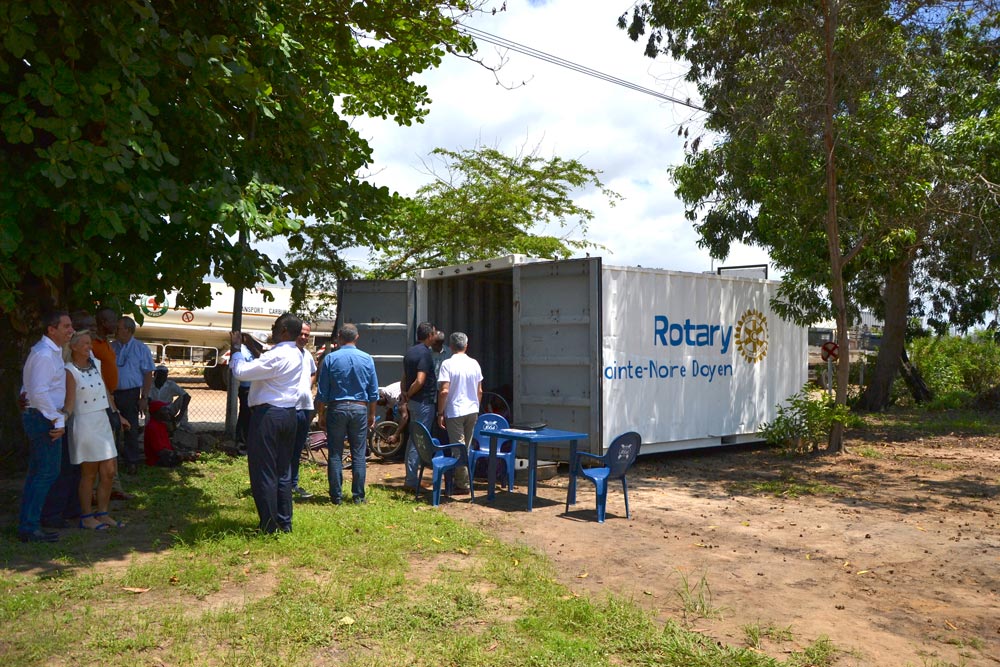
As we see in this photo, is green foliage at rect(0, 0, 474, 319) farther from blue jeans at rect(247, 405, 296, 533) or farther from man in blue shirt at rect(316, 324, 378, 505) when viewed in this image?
blue jeans at rect(247, 405, 296, 533)

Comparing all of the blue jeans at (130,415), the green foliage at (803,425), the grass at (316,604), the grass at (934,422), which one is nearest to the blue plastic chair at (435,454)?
the grass at (316,604)

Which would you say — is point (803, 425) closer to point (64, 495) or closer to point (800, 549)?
point (800, 549)

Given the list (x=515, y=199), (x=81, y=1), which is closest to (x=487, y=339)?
(x=515, y=199)

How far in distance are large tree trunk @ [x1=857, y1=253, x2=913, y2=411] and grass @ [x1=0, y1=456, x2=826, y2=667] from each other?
53.9 ft

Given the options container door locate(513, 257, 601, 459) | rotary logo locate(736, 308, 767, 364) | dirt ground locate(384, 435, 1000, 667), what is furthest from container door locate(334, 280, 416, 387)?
rotary logo locate(736, 308, 767, 364)

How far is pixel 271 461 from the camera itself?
6.80 metres

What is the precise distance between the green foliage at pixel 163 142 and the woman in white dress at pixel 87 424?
31.5 inches

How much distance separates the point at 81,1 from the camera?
7.42 m

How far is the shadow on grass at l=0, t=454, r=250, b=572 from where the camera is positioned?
20.8ft

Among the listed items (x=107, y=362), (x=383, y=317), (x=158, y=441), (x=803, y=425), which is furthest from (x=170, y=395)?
(x=803, y=425)

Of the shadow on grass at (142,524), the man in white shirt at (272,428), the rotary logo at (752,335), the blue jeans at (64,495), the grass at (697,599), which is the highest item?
the rotary logo at (752,335)

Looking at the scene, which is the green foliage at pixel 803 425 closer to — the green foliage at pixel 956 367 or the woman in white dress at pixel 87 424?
the woman in white dress at pixel 87 424

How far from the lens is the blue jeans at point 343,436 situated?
8211mm

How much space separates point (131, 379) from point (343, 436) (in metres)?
3.00
